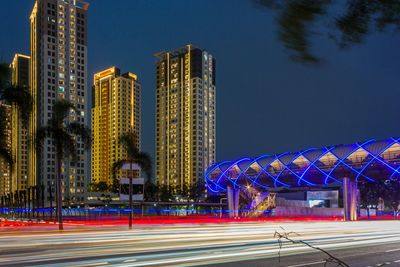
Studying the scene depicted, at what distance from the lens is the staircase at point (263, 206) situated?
71000 mm

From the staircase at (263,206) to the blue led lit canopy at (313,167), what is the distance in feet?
10.1

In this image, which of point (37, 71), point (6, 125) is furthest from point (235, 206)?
point (37, 71)

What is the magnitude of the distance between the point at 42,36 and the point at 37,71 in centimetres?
986

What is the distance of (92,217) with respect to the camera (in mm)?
61750

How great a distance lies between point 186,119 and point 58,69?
4717 centimetres

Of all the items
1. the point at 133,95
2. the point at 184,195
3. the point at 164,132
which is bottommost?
the point at 184,195

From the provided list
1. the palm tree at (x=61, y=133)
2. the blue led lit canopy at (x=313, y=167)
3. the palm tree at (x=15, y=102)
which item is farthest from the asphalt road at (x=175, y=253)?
the blue led lit canopy at (x=313, y=167)

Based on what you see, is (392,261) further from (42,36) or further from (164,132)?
(164,132)

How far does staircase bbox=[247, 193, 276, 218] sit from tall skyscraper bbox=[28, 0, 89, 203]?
84.0 m

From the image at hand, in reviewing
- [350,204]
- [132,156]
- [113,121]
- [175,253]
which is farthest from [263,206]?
[113,121]

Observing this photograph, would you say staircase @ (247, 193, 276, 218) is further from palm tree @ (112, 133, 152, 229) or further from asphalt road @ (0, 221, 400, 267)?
asphalt road @ (0, 221, 400, 267)

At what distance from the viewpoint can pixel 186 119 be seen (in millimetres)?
184375

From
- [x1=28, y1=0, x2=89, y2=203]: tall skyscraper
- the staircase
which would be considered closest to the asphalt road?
the staircase

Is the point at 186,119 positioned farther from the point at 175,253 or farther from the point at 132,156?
the point at 175,253
